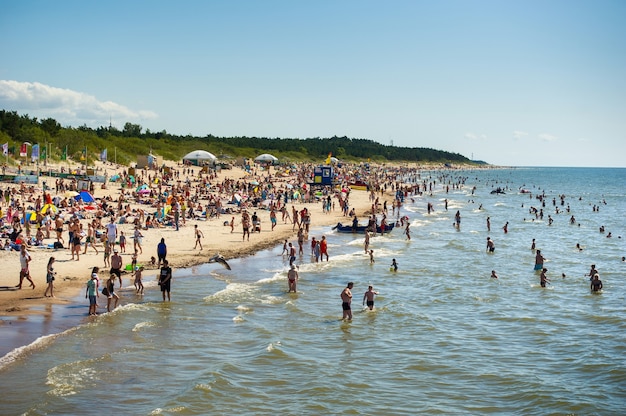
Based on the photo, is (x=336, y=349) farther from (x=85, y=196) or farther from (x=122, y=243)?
(x=85, y=196)

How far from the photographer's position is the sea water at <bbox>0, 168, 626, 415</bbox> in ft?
36.1

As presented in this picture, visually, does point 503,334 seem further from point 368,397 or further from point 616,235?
point 616,235

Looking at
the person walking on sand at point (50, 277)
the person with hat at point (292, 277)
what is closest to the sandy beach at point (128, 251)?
the person walking on sand at point (50, 277)

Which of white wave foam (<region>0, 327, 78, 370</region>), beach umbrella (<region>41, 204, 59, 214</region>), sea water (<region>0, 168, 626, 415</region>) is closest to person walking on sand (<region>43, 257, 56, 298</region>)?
sea water (<region>0, 168, 626, 415</region>)

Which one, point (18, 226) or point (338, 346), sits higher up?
point (18, 226)

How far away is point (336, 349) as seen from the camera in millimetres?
14062

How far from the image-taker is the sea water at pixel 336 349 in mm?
10992

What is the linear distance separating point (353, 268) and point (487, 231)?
17958mm

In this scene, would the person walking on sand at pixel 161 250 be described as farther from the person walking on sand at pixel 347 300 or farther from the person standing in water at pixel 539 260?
the person standing in water at pixel 539 260

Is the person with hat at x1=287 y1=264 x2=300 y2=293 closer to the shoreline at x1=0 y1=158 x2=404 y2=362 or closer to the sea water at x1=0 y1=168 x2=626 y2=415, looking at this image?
the sea water at x1=0 y1=168 x2=626 y2=415

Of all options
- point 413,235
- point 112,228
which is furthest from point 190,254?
point 413,235

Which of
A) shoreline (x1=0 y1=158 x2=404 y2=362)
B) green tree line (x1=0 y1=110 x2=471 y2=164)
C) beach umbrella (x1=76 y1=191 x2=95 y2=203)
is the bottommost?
shoreline (x1=0 y1=158 x2=404 y2=362)

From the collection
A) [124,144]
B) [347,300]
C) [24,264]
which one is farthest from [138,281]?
[124,144]

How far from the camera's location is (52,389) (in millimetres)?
10695
